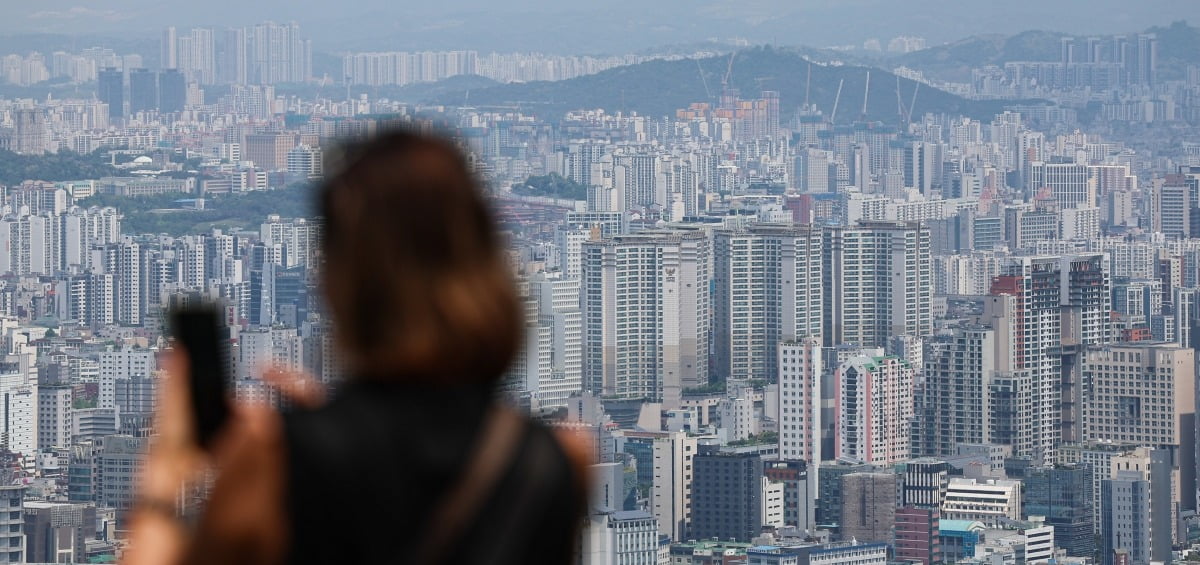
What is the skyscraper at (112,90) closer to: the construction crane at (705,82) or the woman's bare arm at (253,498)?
the construction crane at (705,82)

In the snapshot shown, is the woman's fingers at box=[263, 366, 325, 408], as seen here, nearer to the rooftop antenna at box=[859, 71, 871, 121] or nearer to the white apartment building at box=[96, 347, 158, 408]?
the white apartment building at box=[96, 347, 158, 408]

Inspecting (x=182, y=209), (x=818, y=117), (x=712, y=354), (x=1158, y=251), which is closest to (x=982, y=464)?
(x=712, y=354)

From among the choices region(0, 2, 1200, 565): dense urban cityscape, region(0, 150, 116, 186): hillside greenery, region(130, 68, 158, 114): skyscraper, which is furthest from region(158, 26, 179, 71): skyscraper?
region(0, 150, 116, 186): hillside greenery

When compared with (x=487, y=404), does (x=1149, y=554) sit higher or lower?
lower

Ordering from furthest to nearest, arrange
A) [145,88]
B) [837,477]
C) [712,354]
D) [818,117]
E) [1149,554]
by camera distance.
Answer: [818,117] < [145,88] < [712,354] < [837,477] < [1149,554]

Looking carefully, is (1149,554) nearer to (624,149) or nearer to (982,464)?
(982,464)

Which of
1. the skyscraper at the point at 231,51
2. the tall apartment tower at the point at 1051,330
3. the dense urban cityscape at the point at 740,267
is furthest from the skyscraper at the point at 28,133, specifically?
the tall apartment tower at the point at 1051,330

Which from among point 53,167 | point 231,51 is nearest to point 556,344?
point 53,167
